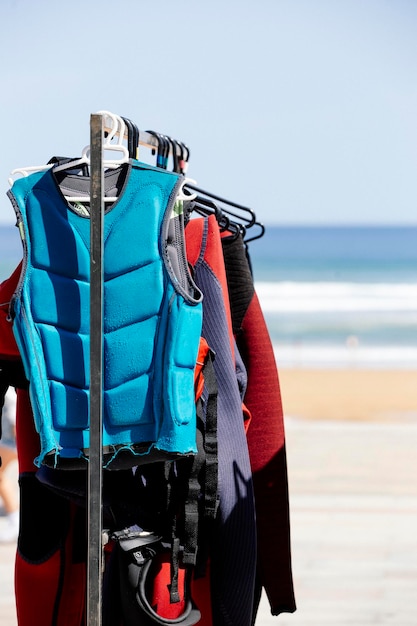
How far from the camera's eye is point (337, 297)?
90.6 feet

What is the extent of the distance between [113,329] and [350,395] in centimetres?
989

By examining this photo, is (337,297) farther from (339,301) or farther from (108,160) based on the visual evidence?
(108,160)

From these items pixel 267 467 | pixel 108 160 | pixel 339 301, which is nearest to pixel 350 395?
pixel 267 467

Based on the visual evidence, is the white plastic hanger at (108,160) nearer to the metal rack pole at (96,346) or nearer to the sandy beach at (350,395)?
the metal rack pole at (96,346)

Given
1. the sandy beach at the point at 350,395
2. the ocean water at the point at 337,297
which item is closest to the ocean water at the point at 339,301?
the ocean water at the point at 337,297

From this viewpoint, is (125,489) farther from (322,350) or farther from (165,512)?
(322,350)

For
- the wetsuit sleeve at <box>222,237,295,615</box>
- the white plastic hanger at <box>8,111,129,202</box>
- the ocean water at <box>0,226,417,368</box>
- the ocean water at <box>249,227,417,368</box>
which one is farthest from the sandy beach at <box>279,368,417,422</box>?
the white plastic hanger at <box>8,111,129,202</box>

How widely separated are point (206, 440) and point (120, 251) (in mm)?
484

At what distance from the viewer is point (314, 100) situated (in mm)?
53656

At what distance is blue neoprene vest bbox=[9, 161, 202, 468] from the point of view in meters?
2.39

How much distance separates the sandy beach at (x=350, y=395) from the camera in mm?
10883

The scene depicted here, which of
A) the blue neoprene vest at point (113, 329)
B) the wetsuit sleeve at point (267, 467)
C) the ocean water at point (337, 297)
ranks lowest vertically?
the ocean water at point (337, 297)

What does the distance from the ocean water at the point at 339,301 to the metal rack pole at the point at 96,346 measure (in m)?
15.7

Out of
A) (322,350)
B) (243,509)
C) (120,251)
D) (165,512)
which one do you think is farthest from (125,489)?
(322,350)
